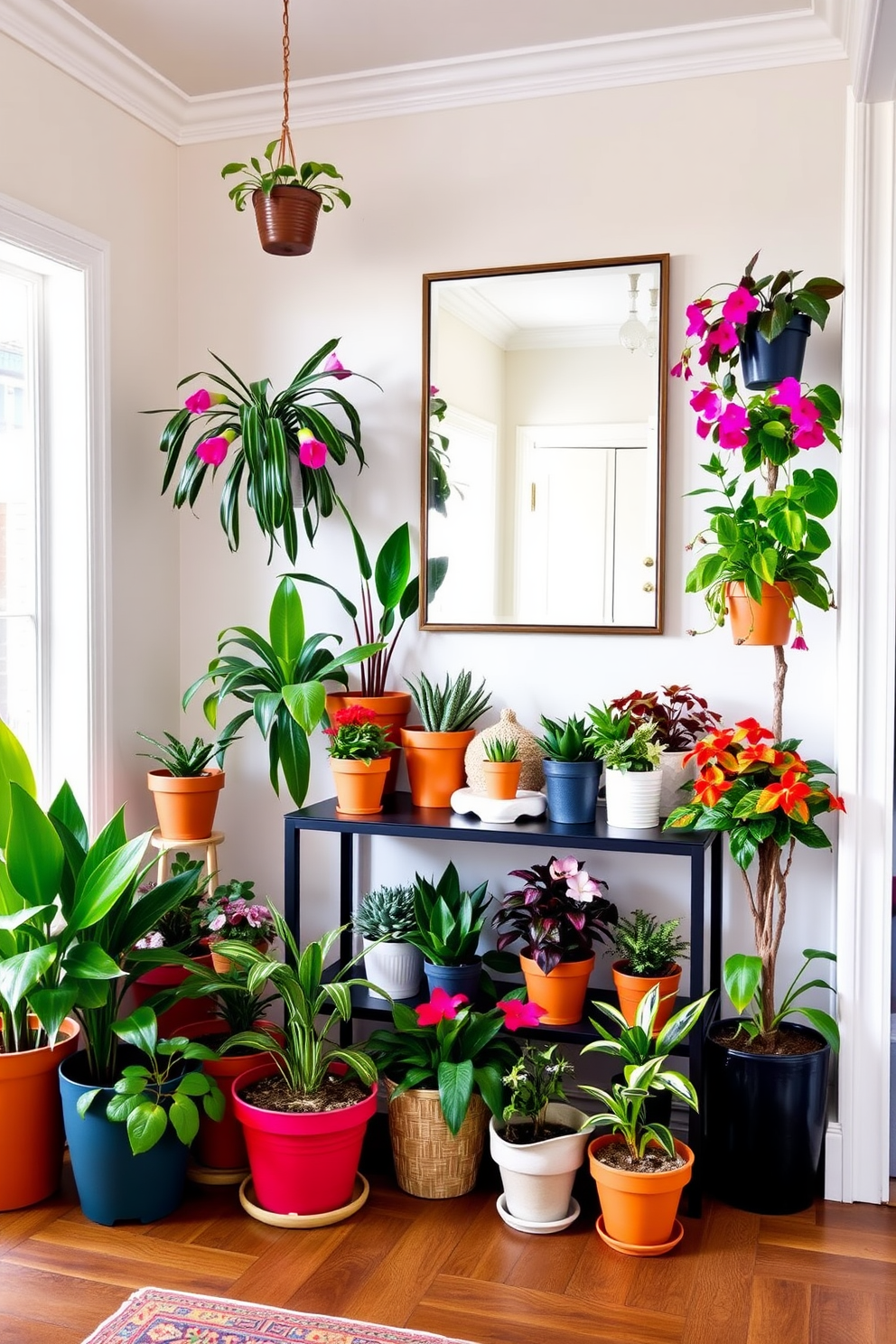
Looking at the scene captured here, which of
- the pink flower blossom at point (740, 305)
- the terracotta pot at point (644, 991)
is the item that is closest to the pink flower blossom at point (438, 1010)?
the terracotta pot at point (644, 991)

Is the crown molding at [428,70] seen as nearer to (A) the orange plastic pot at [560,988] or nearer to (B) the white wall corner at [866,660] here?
(B) the white wall corner at [866,660]

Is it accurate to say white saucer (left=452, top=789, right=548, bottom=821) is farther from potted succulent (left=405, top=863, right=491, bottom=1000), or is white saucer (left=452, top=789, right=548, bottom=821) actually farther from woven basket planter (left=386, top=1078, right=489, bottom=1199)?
woven basket planter (left=386, top=1078, right=489, bottom=1199)

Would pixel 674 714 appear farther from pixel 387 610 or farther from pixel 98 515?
pixel 98 515

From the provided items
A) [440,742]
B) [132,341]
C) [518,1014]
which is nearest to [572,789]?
[440,742]

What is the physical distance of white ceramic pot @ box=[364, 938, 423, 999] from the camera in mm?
2863

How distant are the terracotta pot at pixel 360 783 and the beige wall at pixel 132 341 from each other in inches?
26.6

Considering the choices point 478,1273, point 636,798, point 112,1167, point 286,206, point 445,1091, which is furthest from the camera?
point 286,206

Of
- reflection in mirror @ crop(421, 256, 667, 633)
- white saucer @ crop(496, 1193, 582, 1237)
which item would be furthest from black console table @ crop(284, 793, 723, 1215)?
reflection in mirror @ crop(421, 256, 667, 633)

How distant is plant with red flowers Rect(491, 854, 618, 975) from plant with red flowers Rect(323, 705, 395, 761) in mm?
439

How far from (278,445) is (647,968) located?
1.51 meters

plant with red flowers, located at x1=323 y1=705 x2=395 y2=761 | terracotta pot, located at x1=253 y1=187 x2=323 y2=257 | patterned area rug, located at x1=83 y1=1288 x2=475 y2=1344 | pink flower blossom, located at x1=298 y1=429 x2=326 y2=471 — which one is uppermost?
terracotta pot, located at x1=253 y1=187 x2=323 y2=257

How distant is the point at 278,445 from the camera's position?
9.48ft

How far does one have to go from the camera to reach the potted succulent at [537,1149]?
2436 millimetres

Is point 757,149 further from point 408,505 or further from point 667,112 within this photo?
point 408,505
